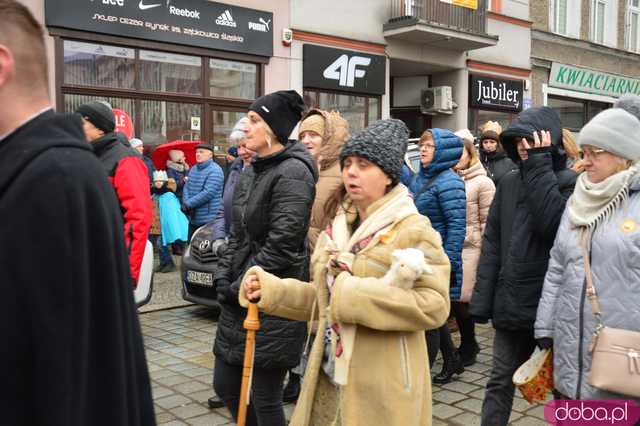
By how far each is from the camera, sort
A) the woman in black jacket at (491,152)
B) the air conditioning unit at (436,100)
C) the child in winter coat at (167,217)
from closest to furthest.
→ the woman in black jacket at (491,152) < the child in winter coat at (167,217) < the air conditioning unit at (436,100)

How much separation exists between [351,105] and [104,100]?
5.99 metres

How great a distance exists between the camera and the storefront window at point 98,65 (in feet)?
34.6

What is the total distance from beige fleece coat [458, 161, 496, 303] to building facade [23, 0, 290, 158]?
19.7 feet

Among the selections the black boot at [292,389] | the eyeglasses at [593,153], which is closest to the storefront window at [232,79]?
the black boot at [292,389]

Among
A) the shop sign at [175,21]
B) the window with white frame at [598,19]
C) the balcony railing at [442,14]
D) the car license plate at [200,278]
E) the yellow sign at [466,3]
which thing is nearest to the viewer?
the car license plate at [200,278]

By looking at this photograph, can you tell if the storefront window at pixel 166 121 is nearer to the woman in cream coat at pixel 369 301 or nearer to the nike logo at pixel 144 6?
the nike logo at pixel 144 6

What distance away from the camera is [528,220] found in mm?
3453

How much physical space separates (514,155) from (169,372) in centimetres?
333

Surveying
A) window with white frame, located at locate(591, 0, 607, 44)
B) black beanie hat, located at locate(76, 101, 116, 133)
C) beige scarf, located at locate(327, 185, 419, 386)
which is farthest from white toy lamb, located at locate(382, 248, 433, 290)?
window with white frame, located at locate(591, 0, 607, 44)

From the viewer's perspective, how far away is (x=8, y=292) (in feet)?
4.15


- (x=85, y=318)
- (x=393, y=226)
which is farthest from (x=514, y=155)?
(x=85, y=318)

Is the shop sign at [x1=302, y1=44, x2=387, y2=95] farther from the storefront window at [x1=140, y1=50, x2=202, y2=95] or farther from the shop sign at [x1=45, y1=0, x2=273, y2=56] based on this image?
the storefront window at [x1=140, y1=50, x2=202, y2=95]

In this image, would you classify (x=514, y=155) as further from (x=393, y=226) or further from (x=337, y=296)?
(x=337, y=296)

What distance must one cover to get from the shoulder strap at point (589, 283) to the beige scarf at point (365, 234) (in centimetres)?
88
